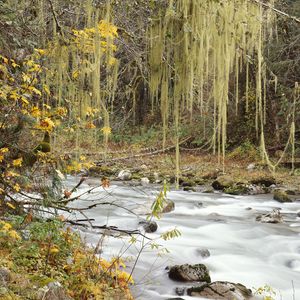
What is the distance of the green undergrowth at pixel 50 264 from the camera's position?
14.2 ft

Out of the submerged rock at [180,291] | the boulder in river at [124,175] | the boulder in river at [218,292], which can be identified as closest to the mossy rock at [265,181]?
the boulder in river at [124,175]

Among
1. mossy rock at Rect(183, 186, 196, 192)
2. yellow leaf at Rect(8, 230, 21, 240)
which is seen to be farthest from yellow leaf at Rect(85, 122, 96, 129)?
mossy rock at Rect(183, 186, 196, 192)

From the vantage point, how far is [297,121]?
17.2 meters

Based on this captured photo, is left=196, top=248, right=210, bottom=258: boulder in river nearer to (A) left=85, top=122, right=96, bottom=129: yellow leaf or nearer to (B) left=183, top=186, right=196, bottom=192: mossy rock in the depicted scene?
(A) left=85, top=122, right=96, bottom=129: yellow leaf

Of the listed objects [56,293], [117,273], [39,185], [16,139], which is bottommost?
[117,273]

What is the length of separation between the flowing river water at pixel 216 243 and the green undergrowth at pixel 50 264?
59cm

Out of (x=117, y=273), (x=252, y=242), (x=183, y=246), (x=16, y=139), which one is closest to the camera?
(x=117, y=273)

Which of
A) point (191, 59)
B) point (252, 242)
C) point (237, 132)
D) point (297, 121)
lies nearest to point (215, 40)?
point (191, 59)

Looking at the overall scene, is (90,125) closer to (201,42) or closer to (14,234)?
(14,234)

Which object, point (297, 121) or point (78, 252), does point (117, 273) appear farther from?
point (297, 121)

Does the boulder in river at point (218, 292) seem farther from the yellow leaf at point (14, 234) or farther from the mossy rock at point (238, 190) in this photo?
the mossy rock at point (238, 190)

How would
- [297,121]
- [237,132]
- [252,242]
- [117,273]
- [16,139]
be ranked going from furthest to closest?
[237,132] < [297,121] < [252,242] < [16,139] < [117,273]

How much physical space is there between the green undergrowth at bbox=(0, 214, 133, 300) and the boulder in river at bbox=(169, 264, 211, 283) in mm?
1002

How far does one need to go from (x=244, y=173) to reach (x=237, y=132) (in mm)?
4746
